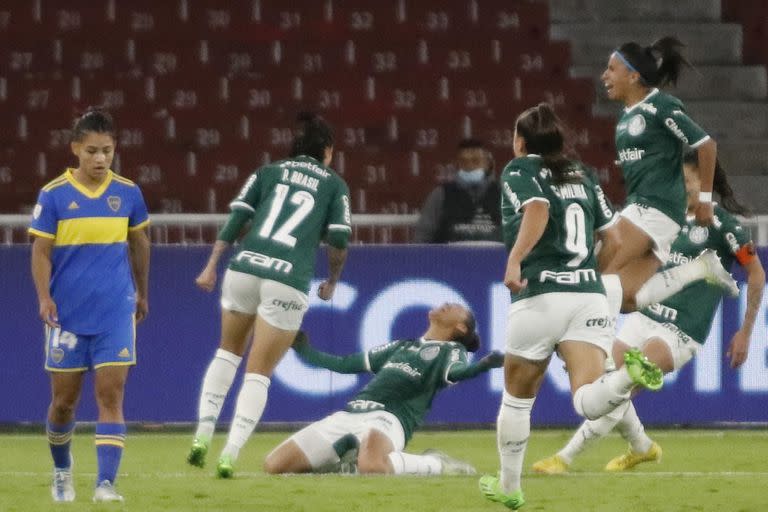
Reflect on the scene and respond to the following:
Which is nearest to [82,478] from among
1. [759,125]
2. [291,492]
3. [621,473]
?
[291,492]

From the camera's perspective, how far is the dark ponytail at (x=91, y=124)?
25.2ft

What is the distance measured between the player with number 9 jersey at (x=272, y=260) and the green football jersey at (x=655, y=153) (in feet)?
4.95

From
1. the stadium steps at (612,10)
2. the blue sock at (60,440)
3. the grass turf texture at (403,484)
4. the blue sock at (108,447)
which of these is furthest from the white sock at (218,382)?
the stadium steps at (612,10)

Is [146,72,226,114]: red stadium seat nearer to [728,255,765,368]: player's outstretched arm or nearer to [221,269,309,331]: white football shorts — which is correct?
[221,269,309,331]: white football shorts

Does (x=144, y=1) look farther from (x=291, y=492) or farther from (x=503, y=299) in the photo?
(x=291, y=492)

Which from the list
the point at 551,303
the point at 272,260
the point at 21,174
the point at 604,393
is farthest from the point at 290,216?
the point at 21,174

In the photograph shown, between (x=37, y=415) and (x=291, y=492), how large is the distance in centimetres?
458

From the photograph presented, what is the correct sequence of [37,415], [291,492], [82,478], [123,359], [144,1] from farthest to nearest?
[144,1] < [37,415] < [82,478] < [291,492] < [123,359]

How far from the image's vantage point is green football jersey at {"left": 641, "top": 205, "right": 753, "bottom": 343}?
1035 centimetres

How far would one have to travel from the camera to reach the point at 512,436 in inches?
295

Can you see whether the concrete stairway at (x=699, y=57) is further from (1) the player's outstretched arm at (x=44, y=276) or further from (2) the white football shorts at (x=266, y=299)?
(1) the player's outstretched arm at (x=44, y=276)

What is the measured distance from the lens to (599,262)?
7.85 meters

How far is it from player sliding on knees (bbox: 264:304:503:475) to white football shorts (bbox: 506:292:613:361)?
173 centimetres

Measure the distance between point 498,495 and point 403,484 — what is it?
1370 mm
